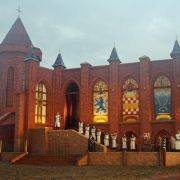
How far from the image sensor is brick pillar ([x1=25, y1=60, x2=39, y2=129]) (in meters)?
33.0

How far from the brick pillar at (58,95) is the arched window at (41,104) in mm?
922

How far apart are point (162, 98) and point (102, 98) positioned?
5833 mm

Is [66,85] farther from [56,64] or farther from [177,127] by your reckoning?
[177,127]

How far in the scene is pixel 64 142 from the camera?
30.3 metres

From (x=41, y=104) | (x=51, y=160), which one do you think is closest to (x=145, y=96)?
(x=41, y=104)

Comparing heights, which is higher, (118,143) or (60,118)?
(60,118)

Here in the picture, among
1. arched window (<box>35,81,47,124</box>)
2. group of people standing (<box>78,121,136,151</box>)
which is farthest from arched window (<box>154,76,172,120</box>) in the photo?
arched window (<box>35,81,47,124</box>)

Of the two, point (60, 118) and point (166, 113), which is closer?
point (166, 113)

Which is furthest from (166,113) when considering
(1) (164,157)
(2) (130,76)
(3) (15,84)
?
(3) (15,84)

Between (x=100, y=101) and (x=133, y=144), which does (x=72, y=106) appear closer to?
(x=100, y=101)

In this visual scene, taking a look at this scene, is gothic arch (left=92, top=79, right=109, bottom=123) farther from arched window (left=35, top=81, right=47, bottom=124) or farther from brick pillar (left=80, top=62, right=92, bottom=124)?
arched window (left=35, top=81, right=47, bottom=124)

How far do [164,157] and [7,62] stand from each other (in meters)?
22.1

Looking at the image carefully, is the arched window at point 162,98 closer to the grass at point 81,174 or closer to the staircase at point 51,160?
the staircase at point 51,160

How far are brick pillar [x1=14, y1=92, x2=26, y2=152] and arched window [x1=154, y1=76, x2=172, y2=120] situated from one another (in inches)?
482
